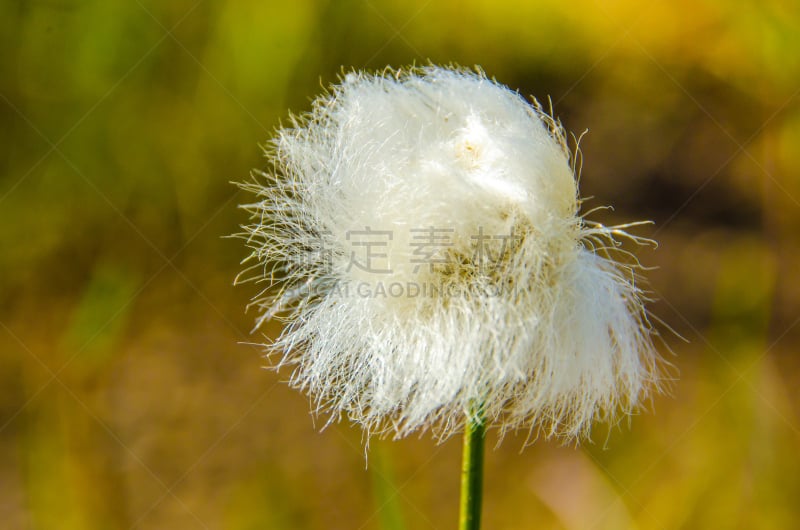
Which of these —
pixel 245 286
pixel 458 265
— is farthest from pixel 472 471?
pixel 245 286

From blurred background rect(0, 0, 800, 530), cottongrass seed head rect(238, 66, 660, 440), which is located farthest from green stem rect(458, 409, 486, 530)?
blurred background rect(0, 0, 800, 530)

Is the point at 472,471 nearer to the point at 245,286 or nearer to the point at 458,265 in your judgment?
the point at 458,265

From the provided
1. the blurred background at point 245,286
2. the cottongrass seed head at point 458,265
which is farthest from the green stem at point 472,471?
the blurred background at point 245,286

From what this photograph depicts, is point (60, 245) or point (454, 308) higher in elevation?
point (454, 308)

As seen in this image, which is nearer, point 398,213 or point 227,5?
point 398,213

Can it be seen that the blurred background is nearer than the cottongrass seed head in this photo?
No

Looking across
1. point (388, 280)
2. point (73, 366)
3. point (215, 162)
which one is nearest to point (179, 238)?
point (215, 162)

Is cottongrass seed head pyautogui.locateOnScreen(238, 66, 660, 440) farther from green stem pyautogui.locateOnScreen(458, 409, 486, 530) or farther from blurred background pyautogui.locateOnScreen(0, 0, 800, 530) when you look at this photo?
blurred background pyautogui.locateOnScreen(0, 0, 800, 530)

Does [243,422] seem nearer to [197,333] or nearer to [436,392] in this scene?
[197,333]
